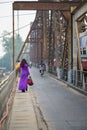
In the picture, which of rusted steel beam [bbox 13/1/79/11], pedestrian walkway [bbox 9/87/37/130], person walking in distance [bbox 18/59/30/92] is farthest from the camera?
rusted steel beam [bbox 13/1/79/11]

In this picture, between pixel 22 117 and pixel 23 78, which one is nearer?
pixel 22 117

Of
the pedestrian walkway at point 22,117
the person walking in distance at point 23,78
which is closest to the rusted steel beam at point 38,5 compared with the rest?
the person walking in distance at point 23,78

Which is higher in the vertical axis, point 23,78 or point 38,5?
point 38,5

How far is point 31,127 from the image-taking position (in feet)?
34.8

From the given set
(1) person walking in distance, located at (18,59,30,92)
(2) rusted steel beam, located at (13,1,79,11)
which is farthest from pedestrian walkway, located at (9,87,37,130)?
(2) rusted steel beam, located at (13,1,79,11)

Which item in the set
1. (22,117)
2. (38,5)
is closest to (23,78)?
(22,117)

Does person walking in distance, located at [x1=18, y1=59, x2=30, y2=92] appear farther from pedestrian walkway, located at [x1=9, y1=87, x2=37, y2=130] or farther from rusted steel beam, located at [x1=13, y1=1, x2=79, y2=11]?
rusted steel beam, located at [x1=13, y1=1, x2=79, y2=11]

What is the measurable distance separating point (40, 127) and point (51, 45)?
132 ft

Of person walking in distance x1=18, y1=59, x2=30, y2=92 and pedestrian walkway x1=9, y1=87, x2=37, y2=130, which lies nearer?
→ pedestrian walkway x1=9, y1=87, x2=37, y2=130

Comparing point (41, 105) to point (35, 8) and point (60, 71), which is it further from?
point (60, 71)

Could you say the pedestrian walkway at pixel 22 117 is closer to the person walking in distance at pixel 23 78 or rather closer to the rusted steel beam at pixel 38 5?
the person walking in distance at pixel 23 78

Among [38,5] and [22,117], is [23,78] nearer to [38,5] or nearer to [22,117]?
[22,117]

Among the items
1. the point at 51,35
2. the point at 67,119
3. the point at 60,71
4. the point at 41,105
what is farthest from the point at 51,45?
the point at 67,119

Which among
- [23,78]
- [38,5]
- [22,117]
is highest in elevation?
[38,5]
